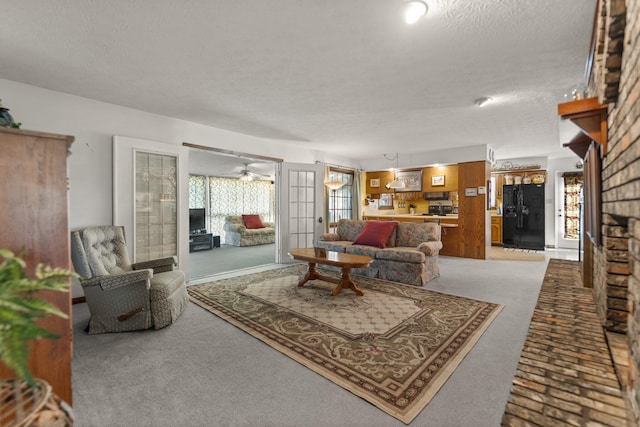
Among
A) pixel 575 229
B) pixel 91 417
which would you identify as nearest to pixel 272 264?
pixel 91 417

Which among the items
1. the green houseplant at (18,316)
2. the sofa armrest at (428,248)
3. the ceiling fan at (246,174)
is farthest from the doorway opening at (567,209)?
the green houseplant at (18,316)

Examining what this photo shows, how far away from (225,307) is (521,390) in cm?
279

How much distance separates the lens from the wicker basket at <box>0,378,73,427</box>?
0.67 metres

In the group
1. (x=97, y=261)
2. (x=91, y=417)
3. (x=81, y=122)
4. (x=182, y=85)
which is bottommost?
(x=91, y=417)

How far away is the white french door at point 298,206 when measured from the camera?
5.95 meters

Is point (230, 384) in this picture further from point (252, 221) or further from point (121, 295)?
point (252, 221)

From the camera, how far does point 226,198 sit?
934 centimetres

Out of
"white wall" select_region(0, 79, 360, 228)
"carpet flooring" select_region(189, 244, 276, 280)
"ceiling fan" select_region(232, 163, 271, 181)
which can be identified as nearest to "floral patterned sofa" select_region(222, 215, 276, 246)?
"carpet flooring" select_region(189, 244, 276, 280)

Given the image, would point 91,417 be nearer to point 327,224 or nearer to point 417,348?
point 417,348

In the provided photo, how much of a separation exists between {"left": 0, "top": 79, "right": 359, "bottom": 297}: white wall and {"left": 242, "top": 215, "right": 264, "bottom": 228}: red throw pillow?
14.9ft

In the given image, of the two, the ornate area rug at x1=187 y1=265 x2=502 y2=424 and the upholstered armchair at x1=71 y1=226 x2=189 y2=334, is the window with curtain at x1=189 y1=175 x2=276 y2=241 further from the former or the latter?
the upholstered armchair at x1=71 y1=226 x2=189 y2=334

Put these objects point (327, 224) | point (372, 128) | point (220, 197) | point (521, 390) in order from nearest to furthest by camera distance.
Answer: point (521, 390) → point (372, 128) → point (327, 224) → point (220, 197)

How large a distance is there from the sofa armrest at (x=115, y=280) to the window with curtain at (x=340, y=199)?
17.6 feet

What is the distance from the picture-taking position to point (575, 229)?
772 centimetres
